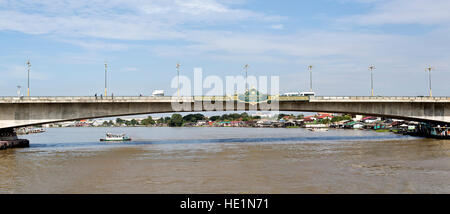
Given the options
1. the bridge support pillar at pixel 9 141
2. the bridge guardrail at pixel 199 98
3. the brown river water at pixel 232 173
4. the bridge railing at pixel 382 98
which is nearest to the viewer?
the brown river water at pixel 232 173

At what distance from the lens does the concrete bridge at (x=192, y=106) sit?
50.5 m

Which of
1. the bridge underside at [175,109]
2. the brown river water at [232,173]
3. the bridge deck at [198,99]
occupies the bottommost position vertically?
the brown river water at [232,173]

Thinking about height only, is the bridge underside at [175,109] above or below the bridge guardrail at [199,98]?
below

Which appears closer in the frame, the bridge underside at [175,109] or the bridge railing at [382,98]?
the bridge underside at [175,109]

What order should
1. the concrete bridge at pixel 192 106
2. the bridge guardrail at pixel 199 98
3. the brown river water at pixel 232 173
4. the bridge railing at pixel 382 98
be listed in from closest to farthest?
the brown river water at pixel 232 173 < the bridge guardrail at pixel 199 98 < the concrete bridge at pixel 192 106 < the bridge railing at pixel 382 98

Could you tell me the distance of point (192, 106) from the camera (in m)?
55.9

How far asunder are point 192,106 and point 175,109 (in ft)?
7.57

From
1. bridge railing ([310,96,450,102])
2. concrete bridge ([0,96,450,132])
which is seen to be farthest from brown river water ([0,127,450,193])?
bridge railing ([310,96,450,102])

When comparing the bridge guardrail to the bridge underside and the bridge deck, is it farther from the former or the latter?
the bridge underside

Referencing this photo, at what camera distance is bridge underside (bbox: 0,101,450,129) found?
166 feet

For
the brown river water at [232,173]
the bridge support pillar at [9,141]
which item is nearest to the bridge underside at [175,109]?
the bridge support pillar at [9,141]

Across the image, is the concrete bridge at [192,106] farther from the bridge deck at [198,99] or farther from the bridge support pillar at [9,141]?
the bridge support pillar at [9,141]
